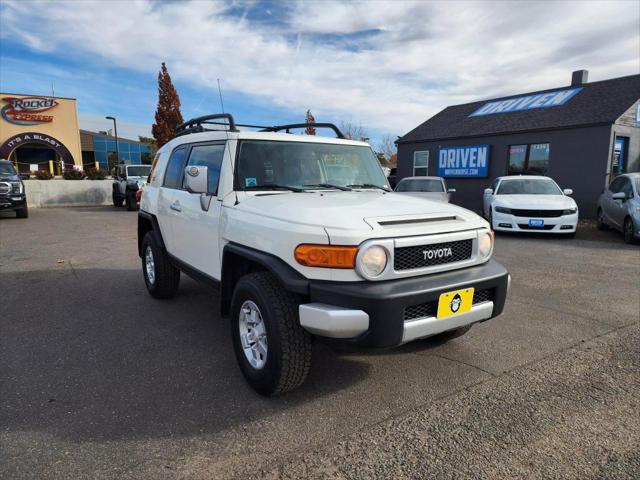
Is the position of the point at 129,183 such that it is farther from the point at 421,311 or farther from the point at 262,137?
the point at 421,311

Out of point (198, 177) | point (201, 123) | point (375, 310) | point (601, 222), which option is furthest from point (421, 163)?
point (375, 310)

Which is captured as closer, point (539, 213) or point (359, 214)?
point (359, 214)

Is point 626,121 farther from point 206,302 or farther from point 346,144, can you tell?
point 206,302

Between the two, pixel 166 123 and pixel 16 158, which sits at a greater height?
pixel 166 123

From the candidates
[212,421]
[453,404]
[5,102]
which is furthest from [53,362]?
[5,102]

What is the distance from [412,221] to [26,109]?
34415 mm

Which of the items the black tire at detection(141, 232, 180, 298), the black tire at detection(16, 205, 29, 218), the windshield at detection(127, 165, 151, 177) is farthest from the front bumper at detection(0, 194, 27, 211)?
the black tire at detection(141, 232, 180, 298)

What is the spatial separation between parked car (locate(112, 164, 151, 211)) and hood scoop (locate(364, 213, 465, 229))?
51.4 ft

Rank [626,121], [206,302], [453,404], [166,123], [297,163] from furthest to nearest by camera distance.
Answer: [166,123] → [626,121] → [206,302] → [297,163] → [453,404]

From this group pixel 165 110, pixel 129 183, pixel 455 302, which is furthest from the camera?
pixel 165 110

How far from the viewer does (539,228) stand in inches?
384

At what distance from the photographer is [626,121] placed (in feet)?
46.8

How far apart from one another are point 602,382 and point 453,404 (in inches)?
47.3

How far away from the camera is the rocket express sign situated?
29078mm
